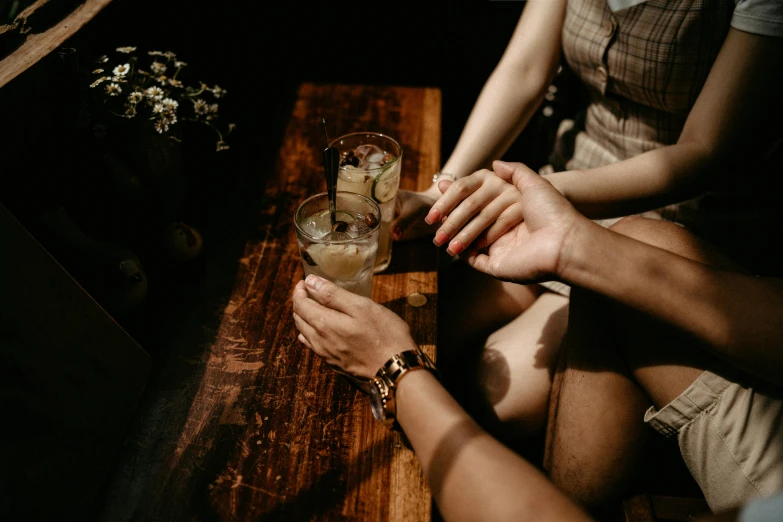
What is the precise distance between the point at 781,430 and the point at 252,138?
1891 mm

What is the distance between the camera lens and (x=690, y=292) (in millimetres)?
972

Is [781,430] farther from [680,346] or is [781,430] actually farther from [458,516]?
[458,516]

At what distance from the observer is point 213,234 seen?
1.48 metres

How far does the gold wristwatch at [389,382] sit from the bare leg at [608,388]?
472mm

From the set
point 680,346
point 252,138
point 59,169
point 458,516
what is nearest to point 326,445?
point 458,516

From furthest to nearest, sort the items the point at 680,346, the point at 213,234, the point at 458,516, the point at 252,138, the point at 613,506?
the point at 252,138 → the point at 213,234 → the point at 613,506 → the point at 680,346 → the point at 458,516

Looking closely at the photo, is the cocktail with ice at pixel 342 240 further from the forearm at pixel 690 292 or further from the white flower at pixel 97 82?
the white flower at pixel 97 82

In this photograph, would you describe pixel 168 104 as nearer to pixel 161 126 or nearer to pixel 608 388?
pixel 161 126

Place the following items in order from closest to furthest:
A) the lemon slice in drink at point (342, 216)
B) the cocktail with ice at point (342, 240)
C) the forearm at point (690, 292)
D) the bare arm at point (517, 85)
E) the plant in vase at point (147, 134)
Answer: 1. the forearm at point (690, 292)
2. the cocktail with ice at point (342, 240)
3. the lemon slice in drink at point (342, 216)
4. the plant in vase at point (147, 134)
5. the bare arm at point (517, 85)

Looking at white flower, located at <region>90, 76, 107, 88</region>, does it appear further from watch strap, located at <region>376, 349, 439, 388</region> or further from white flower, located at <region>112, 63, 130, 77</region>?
watch strap, located at <region>376, 349, 439, 388</region>

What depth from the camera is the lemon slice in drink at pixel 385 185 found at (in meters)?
1.21

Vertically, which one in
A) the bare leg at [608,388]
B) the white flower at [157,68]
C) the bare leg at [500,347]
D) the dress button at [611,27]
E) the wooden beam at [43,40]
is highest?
the dress button at [611,27]

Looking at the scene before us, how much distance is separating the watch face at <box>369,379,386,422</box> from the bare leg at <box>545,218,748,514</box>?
55 cm

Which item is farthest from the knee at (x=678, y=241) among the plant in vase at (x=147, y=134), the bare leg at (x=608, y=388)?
the plant in vase at (x=147, y=134)
